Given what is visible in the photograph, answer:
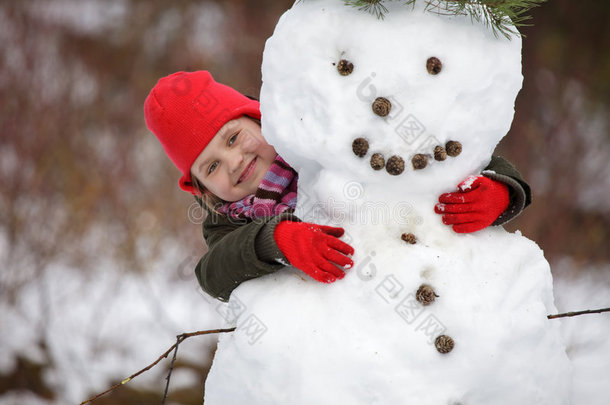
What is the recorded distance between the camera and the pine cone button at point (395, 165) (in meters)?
0.80

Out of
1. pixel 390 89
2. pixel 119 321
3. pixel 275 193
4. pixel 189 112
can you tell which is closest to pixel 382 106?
pixel 390 89

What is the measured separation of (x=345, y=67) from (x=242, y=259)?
0.34 meters

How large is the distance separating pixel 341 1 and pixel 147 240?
227 cm

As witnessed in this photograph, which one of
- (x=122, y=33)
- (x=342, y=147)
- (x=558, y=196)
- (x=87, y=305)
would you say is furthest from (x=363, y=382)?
(x=122, y=33)

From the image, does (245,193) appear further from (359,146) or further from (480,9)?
(480,9)

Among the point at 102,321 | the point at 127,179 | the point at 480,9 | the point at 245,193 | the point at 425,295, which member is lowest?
the point at 102,321

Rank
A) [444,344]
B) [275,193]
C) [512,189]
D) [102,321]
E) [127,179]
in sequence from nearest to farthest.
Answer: [444,344], [512,189], [275,193], [102,321], [127,179]

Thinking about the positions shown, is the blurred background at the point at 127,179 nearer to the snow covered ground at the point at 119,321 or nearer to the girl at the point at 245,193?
the snow covered ground at the point at 119,321

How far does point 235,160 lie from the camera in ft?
3.49

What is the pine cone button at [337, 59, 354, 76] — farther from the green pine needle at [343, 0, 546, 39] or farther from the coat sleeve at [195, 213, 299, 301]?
the coat sleeve at [195, 213, 299, 301]

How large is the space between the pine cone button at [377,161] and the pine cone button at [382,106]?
0.06 m

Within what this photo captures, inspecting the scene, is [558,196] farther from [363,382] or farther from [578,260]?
[363,382]

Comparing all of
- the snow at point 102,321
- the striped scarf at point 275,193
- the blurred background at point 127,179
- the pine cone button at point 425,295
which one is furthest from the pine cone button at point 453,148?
the snow at point 102,321

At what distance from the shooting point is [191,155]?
1.09m
